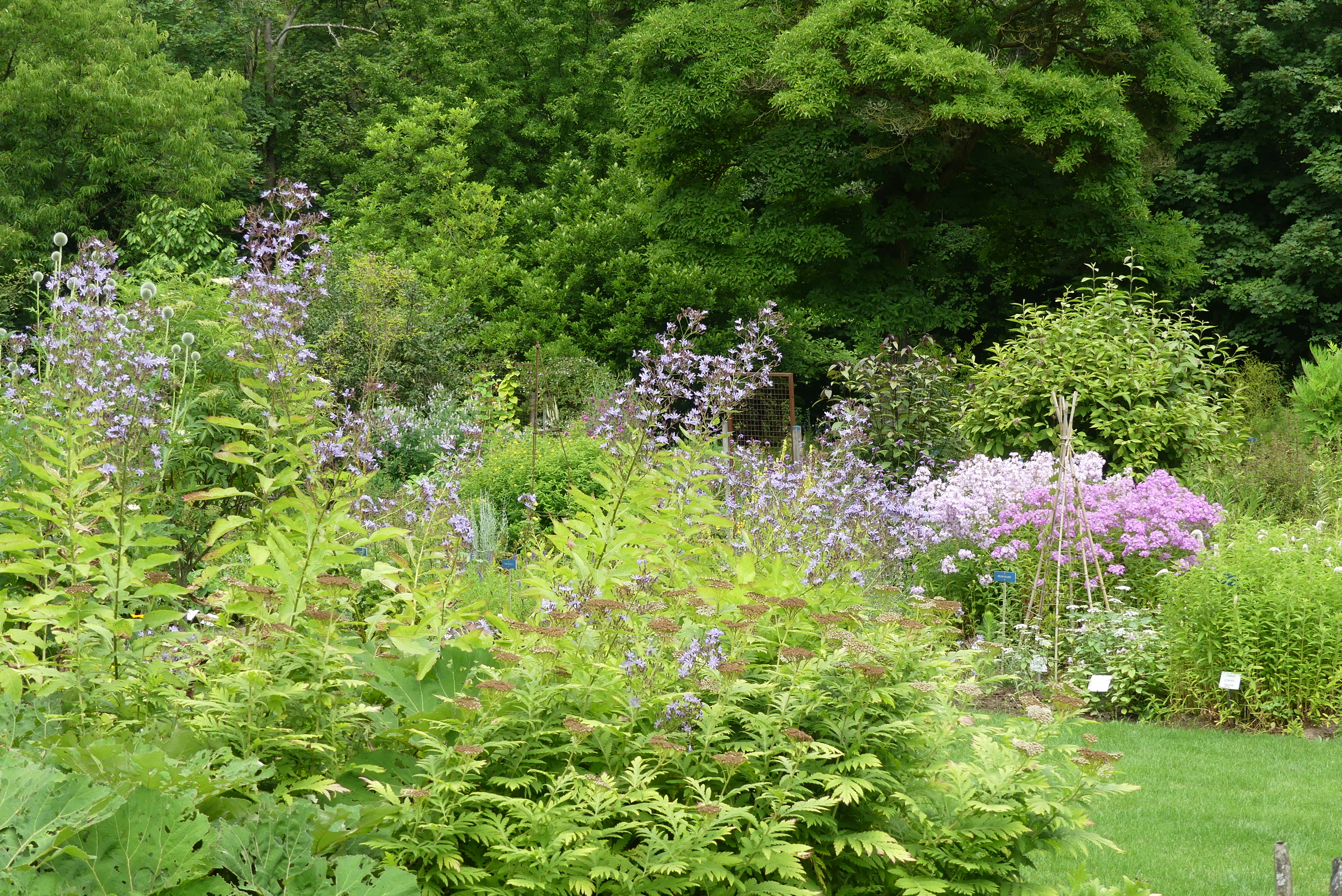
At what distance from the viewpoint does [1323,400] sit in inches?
473

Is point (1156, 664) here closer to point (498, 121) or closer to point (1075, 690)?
point (1075, 690)

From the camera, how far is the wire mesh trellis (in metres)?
15.0

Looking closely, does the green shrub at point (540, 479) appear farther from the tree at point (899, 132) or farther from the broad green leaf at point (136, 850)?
the broad green leaf at point (136, 850)

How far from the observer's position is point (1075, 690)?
10.1 ft

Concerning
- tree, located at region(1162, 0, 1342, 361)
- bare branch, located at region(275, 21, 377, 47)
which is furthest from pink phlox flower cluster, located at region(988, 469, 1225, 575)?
bare branch, located at region(275, 21, 377, 47)

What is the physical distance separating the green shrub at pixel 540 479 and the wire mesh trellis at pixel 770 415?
5.17 metres

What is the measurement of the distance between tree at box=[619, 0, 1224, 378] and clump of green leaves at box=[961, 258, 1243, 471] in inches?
164

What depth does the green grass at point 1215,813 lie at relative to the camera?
3.90 meters

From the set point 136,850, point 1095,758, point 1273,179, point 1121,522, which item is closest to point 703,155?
point 1121,522

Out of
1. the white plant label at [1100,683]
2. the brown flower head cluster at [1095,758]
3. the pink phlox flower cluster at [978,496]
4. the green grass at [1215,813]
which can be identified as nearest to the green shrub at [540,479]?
the pink phlox flower cluster at [978,496]

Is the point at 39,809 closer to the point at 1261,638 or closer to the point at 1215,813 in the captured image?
the point at 1215,813

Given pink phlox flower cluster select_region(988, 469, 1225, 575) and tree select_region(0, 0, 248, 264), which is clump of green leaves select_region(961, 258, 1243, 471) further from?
tree select_region(0, 0, 248, 264)

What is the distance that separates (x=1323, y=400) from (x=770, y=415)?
22.3ft

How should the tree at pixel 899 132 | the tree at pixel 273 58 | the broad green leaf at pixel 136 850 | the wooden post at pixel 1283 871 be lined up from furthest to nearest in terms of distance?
the tree at pixel 273 58, the tree at pixel 899 132, the wooden post at pixel 1283 871, the broad green leaf at pixel 136 850
